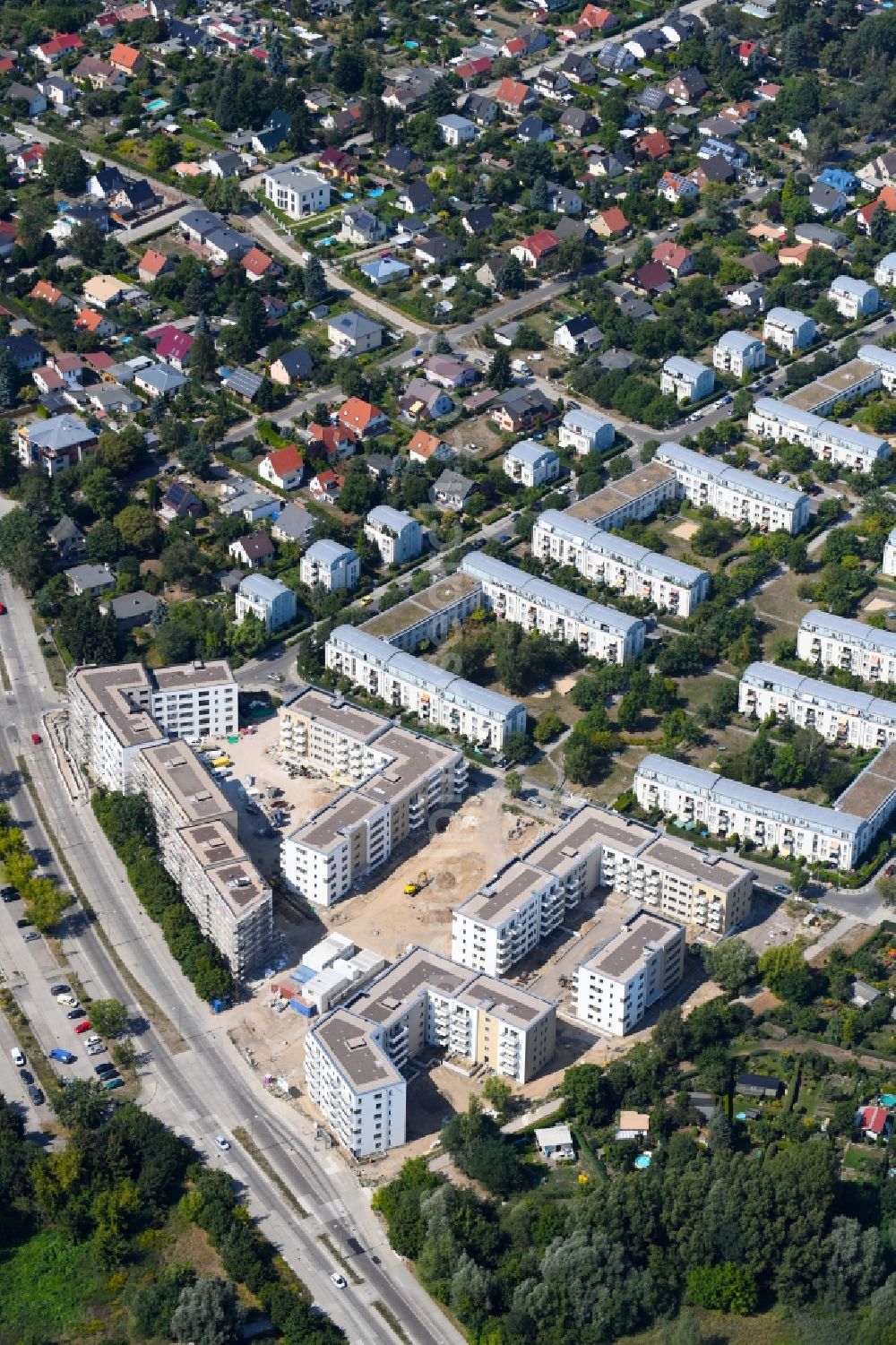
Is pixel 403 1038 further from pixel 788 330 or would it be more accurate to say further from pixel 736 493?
pixel 788 330

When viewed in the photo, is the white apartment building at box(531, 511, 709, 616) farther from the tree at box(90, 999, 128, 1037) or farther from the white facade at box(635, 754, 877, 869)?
the tree at box(90, 999, 128, 1037)

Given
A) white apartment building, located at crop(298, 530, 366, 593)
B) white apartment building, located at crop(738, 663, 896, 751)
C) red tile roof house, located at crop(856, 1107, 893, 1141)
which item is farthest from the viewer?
white apartment building, located at crop(298, 530, 366, 593)

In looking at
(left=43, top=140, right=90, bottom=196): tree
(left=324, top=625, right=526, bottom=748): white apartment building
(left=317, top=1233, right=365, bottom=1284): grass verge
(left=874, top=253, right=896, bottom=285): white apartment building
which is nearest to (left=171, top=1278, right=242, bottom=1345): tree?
(left=317, top=1233, right=365, bottom=1284): grass verge

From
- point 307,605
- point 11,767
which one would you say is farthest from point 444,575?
point 11,767

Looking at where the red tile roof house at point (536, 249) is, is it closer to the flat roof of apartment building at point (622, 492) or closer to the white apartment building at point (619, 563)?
the flat roof of apartment building at point (622, 492)

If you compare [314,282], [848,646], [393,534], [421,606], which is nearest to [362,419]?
[393,534]

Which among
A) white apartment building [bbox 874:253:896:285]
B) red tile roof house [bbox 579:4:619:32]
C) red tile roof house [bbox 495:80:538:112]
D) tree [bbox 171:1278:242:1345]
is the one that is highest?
red tile roof house [bbox 579:4:619:32]

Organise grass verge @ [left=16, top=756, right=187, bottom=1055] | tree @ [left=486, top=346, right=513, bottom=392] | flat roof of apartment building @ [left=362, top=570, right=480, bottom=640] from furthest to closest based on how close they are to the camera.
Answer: tree @ [left=486, top=346, right=513, bottom=392]
flat roof of apartment building @ [left=362, top=570, right=480, bottom=640]
grass verge @ [left=16, top=756, right=187, bottom=1055]

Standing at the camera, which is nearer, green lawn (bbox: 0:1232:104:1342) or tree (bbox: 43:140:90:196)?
green lawn (bbox: 0:1232:104:1342)
